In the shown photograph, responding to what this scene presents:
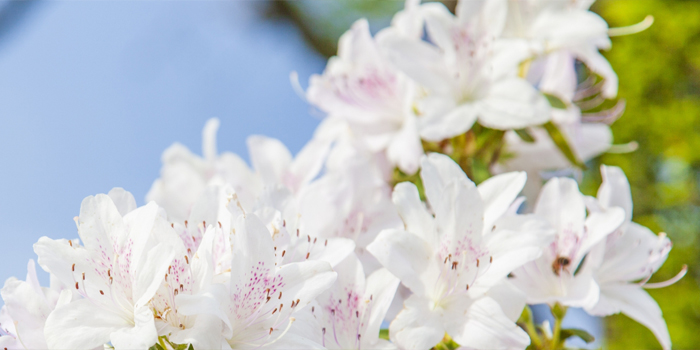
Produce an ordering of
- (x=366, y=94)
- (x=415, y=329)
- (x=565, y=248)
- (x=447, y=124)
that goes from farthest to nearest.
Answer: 1. (x=366, y=94)
2. (x=447, y=124)
3. (x=565, y=248)
4. (x=415, y=329)

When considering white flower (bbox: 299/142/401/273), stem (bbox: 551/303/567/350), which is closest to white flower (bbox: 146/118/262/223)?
white flower (bbox: 299/142/401/273)

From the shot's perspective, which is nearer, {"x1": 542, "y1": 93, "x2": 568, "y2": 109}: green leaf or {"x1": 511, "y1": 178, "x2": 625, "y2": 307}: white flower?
{"x1": 511, "y1": 178, "x2": 625, "y2": 307}: white flower

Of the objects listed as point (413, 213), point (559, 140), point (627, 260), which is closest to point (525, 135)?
point (559, 140)

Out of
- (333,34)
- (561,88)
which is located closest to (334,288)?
(561,88)

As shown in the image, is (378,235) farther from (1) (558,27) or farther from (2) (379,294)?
(1) (558,27)

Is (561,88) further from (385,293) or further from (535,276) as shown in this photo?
(385,293)

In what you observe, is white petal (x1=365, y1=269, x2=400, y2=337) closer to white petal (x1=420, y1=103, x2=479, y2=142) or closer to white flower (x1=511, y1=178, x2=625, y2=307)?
white flower (x1=511, y1=178, x2=625, y2=307)
